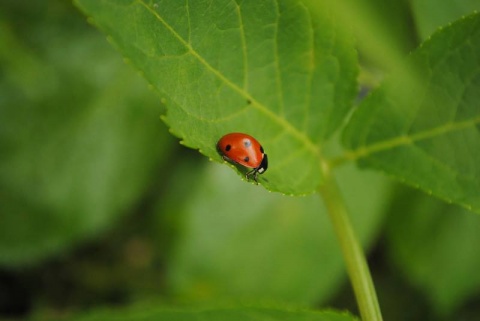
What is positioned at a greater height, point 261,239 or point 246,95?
point 261,239

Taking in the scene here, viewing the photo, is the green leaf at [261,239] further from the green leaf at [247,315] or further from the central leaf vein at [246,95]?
the green leaf at [247,315]

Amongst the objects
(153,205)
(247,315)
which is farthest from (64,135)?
(247,315)

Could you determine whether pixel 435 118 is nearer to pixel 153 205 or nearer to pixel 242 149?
pixel 242 149

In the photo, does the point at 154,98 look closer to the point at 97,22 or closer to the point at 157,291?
the point at 157,291

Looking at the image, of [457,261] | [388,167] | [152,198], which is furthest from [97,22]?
[457,261]

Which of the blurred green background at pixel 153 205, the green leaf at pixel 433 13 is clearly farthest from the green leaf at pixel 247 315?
the blurred green background at pixel 153 205
